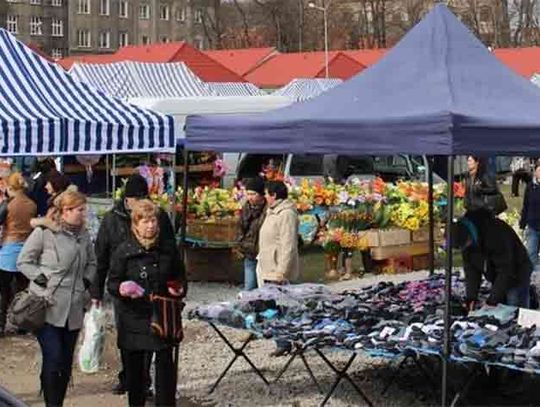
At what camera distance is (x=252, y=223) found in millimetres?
11477

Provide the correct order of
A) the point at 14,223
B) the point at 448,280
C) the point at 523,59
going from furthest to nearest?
the point at 523,59
the point at 14,223
the point at 448,280

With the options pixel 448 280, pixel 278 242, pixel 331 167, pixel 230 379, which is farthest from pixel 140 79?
pixel 448 280

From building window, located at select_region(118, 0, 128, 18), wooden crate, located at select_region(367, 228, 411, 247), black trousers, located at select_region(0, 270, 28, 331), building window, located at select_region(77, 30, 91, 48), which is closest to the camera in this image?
black trousers, located at select_region(0, 270, 28, 331)

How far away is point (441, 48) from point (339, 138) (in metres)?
1.58

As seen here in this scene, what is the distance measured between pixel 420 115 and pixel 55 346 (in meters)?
2.84

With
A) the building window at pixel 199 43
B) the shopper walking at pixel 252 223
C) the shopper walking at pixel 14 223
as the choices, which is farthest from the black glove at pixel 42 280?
the building window at pixel 199 43

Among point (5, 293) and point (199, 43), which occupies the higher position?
point (199, 43)

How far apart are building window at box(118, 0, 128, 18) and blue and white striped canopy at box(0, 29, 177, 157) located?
100 meters

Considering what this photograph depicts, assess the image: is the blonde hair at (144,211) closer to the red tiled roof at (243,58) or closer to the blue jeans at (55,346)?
the blue jeans at (55,346)

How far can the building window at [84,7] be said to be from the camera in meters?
105

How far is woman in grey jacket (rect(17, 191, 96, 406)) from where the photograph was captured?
24.8 feet

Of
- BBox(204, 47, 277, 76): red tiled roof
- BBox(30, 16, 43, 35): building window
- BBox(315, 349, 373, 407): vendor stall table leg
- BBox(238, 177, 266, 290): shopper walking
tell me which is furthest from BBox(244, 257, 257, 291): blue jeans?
BBox(30, 16, 43, 35): building window

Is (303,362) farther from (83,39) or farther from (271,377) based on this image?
(83,39)

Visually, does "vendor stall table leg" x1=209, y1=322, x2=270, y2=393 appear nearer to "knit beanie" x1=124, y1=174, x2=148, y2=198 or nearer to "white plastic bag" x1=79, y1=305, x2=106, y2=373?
"white plastic bag" x1=79, y1=305, x2=106, y2=373
